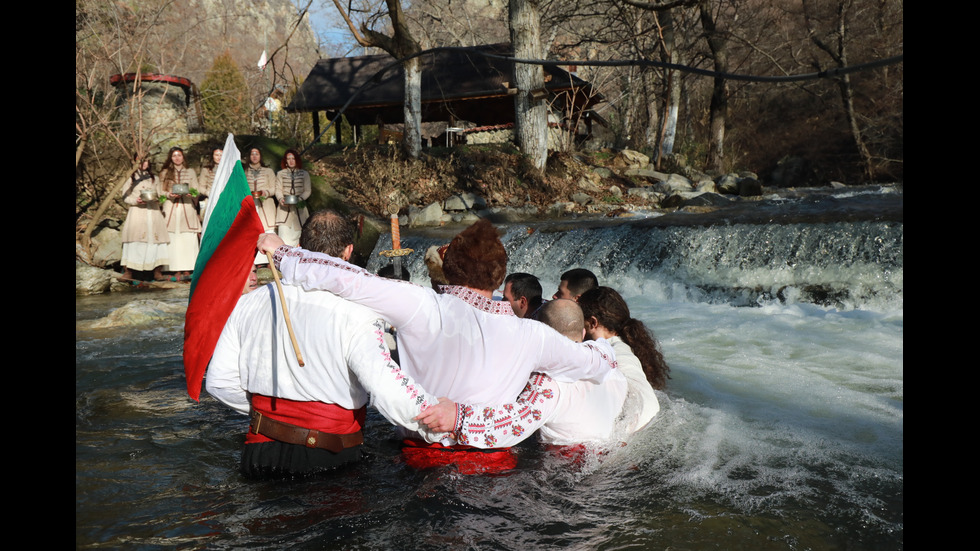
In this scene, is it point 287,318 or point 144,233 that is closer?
point 287,318

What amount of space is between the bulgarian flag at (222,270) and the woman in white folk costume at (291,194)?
7.30 metres

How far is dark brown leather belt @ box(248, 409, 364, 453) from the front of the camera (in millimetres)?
3033

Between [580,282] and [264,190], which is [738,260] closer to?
[580,282]

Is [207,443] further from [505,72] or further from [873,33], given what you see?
[873,33]

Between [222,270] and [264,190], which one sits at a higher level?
[264,190]

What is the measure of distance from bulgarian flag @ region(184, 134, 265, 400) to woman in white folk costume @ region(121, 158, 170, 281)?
8.87 meters

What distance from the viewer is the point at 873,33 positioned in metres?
24.1

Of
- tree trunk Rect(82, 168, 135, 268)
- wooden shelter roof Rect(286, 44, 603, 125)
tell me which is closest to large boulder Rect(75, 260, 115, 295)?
tree trunk Rect(82, 168, 135, 268)

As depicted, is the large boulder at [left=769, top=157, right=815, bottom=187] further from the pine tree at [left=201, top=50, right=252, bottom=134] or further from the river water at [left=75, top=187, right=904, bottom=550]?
the pine tree at [left=201, top=50, right=252, bottom=134]

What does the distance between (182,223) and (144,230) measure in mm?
Result: 600

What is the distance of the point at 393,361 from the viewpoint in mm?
2812

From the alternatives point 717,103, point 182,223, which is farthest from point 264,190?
point 717,103
